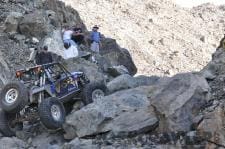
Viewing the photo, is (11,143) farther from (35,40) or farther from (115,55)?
(115,55)

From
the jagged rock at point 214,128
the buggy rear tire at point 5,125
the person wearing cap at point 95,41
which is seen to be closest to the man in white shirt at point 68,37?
the person wearing cap at point 95,41

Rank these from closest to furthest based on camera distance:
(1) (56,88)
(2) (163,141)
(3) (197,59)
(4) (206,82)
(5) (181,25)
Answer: (2) (163,141) < (4) (206,82) < (1) (56,88) < (3) (197,59) < (5) (181,25)

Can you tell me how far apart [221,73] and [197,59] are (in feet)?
106

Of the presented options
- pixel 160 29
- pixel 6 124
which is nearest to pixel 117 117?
pixel 6 124

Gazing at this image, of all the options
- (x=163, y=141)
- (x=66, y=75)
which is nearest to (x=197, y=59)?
(x=66, y=75)

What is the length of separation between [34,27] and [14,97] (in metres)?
9.97

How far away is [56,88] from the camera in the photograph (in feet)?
42.5

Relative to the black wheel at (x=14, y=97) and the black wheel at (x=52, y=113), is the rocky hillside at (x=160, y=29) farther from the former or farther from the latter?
the black wheel at (x=14, y=97)

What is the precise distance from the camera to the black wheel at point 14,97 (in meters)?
11.9

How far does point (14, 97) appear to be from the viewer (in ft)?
39.7

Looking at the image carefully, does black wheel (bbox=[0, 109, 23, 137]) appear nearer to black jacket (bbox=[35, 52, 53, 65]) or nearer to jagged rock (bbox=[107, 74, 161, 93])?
black jacket (bbox=[35, 52, 53, 65])

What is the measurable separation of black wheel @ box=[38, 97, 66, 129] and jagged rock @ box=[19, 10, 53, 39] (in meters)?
9.70

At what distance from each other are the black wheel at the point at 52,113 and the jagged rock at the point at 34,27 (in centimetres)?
970

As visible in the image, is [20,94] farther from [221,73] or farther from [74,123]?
[221,73]
